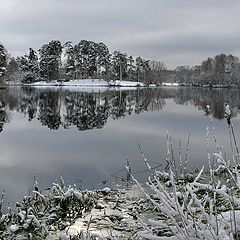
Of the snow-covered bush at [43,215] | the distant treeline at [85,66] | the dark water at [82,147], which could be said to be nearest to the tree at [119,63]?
the distant treeline at [85,66]

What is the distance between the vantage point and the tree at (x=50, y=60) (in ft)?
305

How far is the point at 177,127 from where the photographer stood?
21.5 m

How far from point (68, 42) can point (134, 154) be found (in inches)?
3584

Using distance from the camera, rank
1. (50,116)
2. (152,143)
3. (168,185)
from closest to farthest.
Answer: (168,185) < (152,143) < (50,116)

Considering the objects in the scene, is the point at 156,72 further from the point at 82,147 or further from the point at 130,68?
the point at 82,147

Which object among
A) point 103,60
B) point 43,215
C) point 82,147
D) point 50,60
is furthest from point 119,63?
point 43,215

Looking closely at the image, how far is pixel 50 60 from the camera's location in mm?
92812

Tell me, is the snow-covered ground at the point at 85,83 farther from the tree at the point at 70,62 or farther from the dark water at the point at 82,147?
the dark water at the point at 82,147

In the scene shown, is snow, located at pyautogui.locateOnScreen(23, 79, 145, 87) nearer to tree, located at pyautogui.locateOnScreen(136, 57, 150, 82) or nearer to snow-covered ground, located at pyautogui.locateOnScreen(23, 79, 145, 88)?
snow-covered ground, located at pyautogui.locateOnScreen(23, 79, 145, 88)

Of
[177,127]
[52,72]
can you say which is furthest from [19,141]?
[52,72]

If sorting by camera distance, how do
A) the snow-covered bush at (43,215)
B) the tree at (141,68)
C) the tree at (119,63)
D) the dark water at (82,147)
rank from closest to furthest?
the snow-covered bush at (43,215), the dark water at (82,147), the tree at (119,63), the tree at (141,68)

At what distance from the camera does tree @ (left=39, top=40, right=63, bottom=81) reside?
92.8 metres

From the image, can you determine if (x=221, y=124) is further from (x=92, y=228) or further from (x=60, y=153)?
(x=92, y=228)

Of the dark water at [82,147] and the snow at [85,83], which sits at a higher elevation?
the snow at [85,83]
